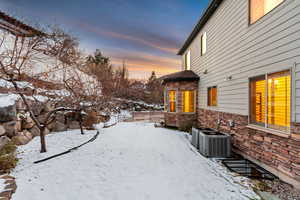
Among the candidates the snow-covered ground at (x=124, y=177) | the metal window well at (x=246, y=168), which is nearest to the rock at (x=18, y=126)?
the snow-covered ground at (x=124, y=177)

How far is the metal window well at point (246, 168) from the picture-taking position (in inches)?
139

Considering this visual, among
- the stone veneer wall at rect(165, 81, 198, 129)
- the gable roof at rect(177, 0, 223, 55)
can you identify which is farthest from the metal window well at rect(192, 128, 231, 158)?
the gable roof at rect(177, 0, 223, 55)

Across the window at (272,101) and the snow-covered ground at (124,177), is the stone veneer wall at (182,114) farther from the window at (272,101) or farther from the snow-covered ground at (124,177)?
the window at (272,101)

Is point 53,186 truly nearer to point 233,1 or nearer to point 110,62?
point 233,1

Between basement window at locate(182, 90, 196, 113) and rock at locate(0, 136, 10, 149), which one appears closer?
rock at locate(0, 136, 10, 149)

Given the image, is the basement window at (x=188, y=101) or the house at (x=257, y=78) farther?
the basement window at (x=188, y=101)

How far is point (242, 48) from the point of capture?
4695 millimetres

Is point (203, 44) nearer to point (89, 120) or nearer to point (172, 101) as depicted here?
point (172, 101)

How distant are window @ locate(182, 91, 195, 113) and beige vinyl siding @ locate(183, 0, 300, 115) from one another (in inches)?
48.5

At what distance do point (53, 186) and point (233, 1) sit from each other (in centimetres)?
751

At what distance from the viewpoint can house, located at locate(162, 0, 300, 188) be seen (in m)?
3.04

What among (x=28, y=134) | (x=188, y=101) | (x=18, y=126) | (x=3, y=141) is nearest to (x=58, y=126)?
(x=28, y=134)

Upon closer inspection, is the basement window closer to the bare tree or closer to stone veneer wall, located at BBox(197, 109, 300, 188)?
stone veneer wall, located at BBox(197, 109, 300, 188)

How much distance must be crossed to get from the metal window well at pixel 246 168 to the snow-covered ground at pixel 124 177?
38cm
